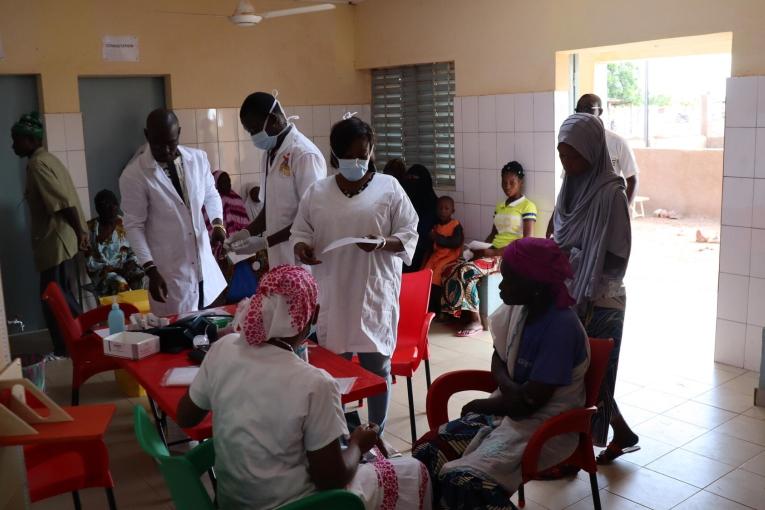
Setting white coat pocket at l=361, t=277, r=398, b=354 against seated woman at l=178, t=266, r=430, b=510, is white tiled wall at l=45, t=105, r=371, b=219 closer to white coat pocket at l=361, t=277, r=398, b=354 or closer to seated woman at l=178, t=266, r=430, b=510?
white coat pocket at l=361, t=277, r=398, b=354

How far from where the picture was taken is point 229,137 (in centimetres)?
673

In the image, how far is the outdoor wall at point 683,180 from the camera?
416 inches

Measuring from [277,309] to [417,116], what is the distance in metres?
5.47

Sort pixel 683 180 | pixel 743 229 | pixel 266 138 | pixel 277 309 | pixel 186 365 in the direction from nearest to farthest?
1. pixel 277 309
2. pixel 186 365
3. pixel 266 138
4. pixel 743 229
5. pixel 683 180

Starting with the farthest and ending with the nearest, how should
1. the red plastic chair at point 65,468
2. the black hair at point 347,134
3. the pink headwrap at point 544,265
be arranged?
1. the black hair at point 347,134
2. the pink headwrap at point 544,265
3. the red plastic chair at point 65,468

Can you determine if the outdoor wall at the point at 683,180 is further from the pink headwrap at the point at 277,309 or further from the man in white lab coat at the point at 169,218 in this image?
the pink headwrap at the point at 277,309

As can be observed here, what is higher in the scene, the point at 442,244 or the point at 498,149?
the point at 498,149

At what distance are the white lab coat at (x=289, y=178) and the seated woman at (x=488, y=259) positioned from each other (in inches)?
91.1

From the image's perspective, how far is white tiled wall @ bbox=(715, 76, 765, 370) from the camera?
4559 mm

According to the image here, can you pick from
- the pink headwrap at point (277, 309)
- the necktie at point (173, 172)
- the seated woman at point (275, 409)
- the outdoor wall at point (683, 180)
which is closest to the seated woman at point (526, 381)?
the seated woman at point (275, 409)

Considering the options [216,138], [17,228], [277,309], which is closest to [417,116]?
[216,138]

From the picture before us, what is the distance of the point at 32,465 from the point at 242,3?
3966mm

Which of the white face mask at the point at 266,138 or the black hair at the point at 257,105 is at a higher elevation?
the black hair at the point at 257,105

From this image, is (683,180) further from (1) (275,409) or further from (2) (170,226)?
(1) (275,409)
